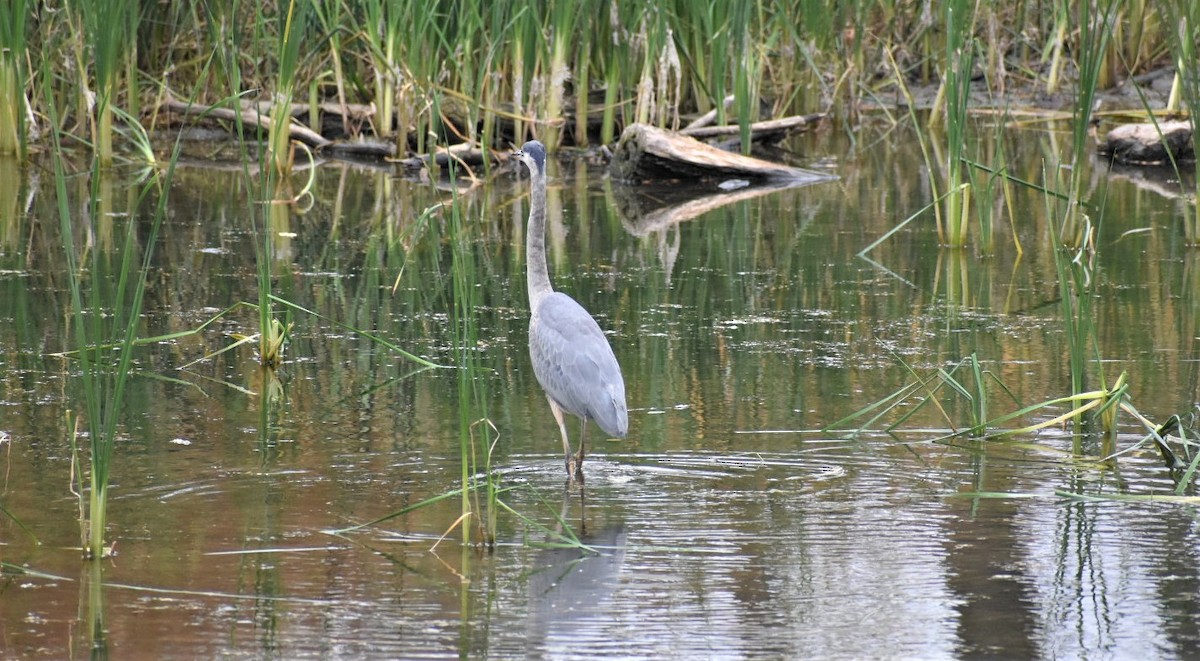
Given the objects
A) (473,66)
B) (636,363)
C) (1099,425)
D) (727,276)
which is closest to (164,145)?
(473,66)

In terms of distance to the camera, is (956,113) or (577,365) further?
(956,113)

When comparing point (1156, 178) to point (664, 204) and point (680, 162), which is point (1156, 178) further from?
point (664, 204)

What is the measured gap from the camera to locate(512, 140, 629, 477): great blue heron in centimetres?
503

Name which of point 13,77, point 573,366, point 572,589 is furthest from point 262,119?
point 572,589

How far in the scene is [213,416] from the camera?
230 inches

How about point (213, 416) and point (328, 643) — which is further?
point (213, 416)

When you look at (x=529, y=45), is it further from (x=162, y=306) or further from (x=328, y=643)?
(x=328, y=643)

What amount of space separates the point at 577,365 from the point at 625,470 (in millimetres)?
354

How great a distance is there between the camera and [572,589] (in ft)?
13.3

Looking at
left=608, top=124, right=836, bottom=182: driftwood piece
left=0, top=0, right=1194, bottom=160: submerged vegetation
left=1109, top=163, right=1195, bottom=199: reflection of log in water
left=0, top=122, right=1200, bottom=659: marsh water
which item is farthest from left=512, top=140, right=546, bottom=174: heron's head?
left=1109, top=163, right=1195, bottom=199: reflection of log in water

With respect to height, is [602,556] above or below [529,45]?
below

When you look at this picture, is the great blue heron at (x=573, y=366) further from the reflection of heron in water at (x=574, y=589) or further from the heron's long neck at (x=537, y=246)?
the reflection of heron in water at (x=574, y=589)

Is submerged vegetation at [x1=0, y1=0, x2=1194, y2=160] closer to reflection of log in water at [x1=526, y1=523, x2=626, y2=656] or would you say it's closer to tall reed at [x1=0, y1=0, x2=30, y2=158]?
tall reed at [x1=0, y1=0, x2=30, y2=158]

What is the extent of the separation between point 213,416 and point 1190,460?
320 cm
